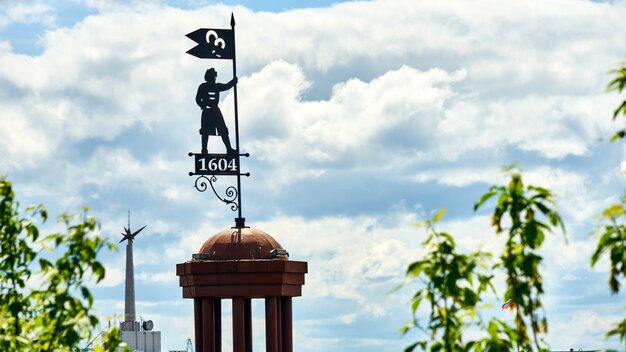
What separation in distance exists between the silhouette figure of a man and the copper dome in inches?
89.2

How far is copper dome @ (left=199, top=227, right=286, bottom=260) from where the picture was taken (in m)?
28.9

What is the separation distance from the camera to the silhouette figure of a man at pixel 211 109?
3078 centimetres

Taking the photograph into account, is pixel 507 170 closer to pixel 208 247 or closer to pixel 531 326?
pixel 531 326

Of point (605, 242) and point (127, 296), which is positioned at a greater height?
point (127, 296)

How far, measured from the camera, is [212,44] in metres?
31.4

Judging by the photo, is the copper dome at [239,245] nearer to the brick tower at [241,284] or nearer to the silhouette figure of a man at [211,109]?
the brick tower at [241,284]

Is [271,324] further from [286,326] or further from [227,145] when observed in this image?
[227,145]

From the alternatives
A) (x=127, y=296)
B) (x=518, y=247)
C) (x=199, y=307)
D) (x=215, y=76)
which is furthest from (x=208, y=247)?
(x=127, y=296)

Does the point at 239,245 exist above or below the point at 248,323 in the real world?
above

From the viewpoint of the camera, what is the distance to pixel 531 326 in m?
11.6

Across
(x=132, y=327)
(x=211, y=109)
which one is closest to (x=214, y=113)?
(x=211, y=109)

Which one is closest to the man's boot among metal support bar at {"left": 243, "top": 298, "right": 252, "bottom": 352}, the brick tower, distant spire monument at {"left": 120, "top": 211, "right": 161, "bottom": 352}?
the brick tower

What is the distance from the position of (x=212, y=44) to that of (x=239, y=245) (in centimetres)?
541

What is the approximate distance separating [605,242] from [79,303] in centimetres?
589
